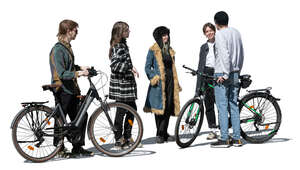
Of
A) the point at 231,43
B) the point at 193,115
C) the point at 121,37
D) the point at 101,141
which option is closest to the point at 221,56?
the point at 231,43

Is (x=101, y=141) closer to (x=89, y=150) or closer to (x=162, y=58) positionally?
(x=89, y=150)

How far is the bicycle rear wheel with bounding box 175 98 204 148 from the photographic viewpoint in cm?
828

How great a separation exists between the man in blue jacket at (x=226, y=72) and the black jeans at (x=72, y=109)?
2424 mm

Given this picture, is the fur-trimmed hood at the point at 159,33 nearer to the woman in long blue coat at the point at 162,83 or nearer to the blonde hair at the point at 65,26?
the woman in long blue coat at the point at 162,83

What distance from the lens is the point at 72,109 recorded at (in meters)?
7.85

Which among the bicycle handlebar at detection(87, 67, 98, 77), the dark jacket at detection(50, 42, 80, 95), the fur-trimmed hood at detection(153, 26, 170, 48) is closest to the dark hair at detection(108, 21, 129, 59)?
the bicycle handlebar at detection(87, 67, 98, 77)

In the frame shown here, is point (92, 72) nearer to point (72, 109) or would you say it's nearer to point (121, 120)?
point (72, 109)

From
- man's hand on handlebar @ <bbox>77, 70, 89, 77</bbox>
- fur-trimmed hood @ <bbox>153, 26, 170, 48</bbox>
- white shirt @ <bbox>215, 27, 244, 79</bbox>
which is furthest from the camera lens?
fur-trimmed hood @ <bbox>153, 26, 170, 48</bbox>

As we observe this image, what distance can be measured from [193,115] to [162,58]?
4.25 feet

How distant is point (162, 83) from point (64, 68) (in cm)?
215

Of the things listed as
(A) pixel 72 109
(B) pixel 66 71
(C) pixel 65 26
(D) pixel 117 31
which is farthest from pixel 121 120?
(C) pixel 65 26

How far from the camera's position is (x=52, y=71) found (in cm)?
771

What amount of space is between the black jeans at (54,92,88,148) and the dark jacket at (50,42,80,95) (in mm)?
103

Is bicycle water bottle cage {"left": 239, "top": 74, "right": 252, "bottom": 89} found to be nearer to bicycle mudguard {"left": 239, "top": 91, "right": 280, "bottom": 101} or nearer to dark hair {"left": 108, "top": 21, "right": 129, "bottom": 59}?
bicycle mudguard {"left": 239, "top": 91, "right": 280, "bottom": 101}
